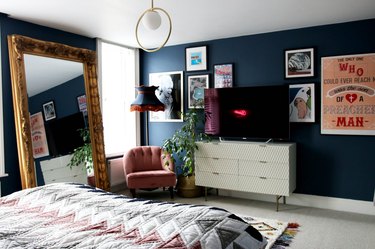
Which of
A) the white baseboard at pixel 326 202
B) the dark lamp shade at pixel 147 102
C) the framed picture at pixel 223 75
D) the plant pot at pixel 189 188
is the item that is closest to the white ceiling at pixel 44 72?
the dark lamp shade at pixel 147 102

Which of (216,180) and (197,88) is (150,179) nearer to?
(216,180)

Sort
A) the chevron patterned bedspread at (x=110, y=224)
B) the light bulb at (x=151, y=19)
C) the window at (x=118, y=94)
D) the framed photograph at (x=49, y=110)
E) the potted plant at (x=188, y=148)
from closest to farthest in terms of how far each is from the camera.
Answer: the chevron patterned bedspread at (x=110, y=224) < the light bulb at (x=151, y=19) < the framed photograph at (x=49, y=110) < the potted plant at (x=188, y=148) < the window at (x=118, y=94)

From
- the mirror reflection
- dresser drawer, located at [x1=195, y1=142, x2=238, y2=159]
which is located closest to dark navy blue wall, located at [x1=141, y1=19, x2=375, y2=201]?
dresser drawer, located at [x1=195, y1=142, x2=238, y2=159]

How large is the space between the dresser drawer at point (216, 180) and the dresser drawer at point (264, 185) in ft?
0.34

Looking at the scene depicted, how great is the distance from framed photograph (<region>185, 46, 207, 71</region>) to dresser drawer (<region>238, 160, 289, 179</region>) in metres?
1.70

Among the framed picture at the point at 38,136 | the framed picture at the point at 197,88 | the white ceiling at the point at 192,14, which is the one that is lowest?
the framed picture at the point at 38,136

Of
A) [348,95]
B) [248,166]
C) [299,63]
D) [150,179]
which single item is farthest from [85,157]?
[348,95]

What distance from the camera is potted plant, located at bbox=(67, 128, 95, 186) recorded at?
173 inches

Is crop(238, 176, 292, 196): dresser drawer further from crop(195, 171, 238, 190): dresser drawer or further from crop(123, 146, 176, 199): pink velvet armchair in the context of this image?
crop(123, 146, 176, 199): pink velvet armchair

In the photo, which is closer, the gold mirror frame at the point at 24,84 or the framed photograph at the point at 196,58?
the gold mirror frame at the point at 24,84

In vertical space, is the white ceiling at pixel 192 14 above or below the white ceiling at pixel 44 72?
above

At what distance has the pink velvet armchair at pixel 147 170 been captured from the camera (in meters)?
4.80

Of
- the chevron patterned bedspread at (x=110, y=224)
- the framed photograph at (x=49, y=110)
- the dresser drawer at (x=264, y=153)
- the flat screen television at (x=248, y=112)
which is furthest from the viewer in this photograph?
the flat screen television at (x=248, y=112)

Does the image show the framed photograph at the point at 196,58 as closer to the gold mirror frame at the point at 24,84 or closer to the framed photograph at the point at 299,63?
the framed photograph at the point at 299,63
